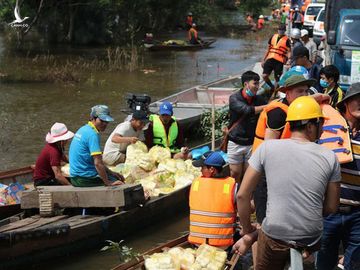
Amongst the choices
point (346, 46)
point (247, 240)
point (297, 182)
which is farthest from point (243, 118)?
point (346, 46)

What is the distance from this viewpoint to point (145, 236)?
343 inches

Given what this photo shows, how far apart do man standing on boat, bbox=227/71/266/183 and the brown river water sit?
160 cm

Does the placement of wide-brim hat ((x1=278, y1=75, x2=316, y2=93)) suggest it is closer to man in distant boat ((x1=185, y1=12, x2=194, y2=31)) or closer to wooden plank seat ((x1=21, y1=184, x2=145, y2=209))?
wooden plank seat ((x1=21, y1=184, x2=145, y2=209))

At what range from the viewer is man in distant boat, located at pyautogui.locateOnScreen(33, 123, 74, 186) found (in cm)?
810

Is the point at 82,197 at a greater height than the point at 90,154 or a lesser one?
lesser

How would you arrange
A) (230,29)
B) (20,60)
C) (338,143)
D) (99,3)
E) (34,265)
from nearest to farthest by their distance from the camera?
(338,143) → (34,265) → (20,60) → (99,3) → (230,29)

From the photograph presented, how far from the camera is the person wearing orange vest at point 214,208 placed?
6281mm

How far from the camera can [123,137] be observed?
9.91m

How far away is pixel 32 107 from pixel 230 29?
31462 mm

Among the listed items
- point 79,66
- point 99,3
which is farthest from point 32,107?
point 99,3

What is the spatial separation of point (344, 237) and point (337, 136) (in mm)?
765

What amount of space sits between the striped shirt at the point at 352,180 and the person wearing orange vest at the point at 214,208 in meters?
1.82

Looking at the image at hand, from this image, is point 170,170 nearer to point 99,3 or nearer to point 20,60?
point 20,60

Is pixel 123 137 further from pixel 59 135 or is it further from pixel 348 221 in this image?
pixel 348 221
